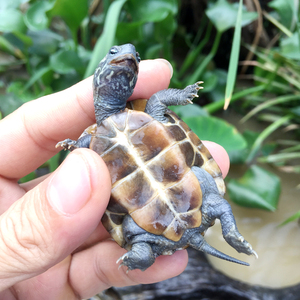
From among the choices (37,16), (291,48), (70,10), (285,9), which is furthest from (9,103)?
(285,9)

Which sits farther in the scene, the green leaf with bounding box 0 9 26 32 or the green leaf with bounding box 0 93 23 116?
the green leaf with bounding box 0 93 23 116

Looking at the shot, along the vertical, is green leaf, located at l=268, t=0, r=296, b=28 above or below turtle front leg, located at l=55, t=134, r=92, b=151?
above

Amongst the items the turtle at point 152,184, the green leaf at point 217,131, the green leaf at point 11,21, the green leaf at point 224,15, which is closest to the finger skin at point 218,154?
the green leaf at point 217,131

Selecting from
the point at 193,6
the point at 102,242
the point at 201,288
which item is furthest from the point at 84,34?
the point at 201,288

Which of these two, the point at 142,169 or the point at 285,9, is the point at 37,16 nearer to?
the point at 142,169

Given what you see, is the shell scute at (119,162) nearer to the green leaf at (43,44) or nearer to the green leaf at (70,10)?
the green leaf at (70,10)

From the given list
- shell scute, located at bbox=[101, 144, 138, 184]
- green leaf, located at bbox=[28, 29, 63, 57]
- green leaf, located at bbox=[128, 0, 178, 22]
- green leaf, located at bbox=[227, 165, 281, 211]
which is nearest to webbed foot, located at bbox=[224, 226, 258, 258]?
shell scute, located at bbox=[101, 144, 138, 184]

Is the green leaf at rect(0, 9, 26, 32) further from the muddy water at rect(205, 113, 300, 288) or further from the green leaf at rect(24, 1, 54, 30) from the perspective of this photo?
the muddy water at rect(205, 113, 300, 288)
